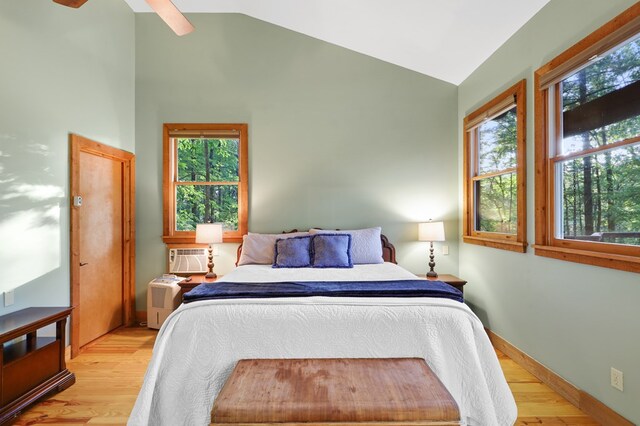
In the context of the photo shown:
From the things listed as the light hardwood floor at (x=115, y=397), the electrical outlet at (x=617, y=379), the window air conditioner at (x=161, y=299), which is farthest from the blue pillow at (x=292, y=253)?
the electrical outlet at (x=617, y=379)

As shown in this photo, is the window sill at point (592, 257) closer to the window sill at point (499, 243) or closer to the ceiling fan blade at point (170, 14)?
the window sill at point (499, 243)

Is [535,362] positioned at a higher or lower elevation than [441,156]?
lower

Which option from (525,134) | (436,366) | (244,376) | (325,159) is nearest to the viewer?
(244,376)

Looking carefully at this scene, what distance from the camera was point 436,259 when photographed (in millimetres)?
3785

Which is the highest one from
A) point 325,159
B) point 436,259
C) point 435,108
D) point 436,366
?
point 435,108

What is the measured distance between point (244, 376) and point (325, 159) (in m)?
2.73

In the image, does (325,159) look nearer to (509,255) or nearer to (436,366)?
(509,255)

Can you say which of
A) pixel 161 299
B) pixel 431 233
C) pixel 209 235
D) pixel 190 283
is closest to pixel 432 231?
pixel 431 233

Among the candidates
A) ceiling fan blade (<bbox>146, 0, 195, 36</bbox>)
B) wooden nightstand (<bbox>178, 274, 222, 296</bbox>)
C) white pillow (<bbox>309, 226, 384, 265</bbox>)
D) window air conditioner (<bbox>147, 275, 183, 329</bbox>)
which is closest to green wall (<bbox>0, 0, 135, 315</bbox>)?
window air conditioner (<bbox>147, 275, 183, 329</bbox>)

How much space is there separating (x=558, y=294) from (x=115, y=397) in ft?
10.3

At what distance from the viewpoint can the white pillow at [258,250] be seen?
3305 mm

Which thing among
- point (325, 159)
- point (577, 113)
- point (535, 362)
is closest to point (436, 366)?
point (535, 362)

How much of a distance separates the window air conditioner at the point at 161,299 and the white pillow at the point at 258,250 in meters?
0.77

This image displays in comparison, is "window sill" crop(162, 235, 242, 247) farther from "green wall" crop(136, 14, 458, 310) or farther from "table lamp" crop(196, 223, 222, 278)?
"table lamp" crop(196, 223, 222, 278)
